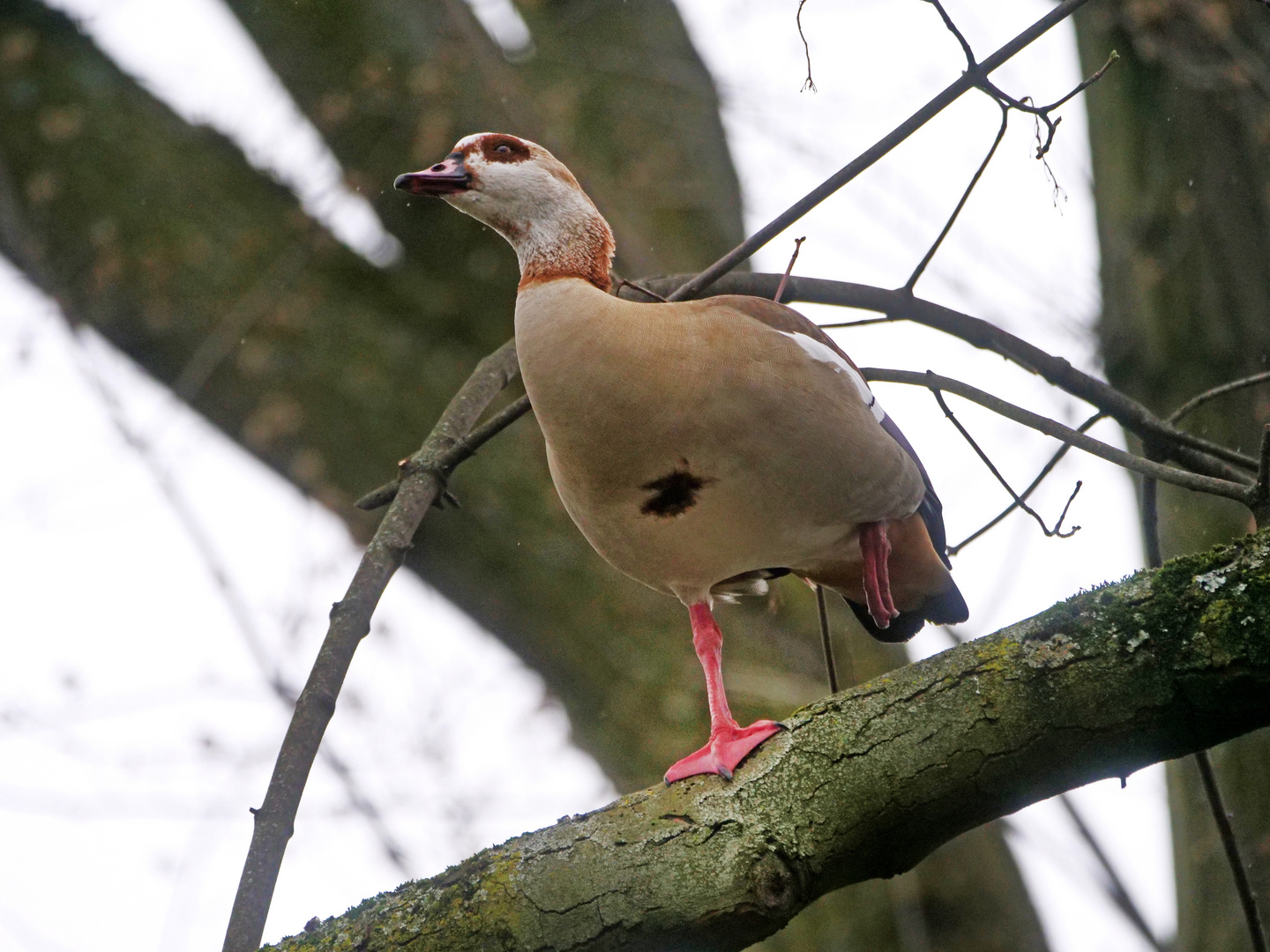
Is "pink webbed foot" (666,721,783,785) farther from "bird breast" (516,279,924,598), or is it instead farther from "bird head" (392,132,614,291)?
"bird head" (392,132,614,291)

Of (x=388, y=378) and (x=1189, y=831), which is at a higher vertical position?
(x=388, y=378)

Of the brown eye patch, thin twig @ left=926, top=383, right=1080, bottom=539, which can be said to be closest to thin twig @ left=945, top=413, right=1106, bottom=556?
thin twig @ left=926, top=383, right=1080, bottom=539

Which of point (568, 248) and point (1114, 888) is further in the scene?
point (1114, 888)

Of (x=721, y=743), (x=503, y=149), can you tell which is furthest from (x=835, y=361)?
(x=503, y=149)

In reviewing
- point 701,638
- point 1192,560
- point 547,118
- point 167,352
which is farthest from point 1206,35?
point 167,352

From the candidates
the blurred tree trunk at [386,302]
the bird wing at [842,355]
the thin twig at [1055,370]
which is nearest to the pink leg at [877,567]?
the bird wing at [842,355]

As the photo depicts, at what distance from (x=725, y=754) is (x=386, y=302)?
353 cm

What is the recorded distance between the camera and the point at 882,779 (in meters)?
1.70

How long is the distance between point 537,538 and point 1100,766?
10.5ft

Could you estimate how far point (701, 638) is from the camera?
2.75m

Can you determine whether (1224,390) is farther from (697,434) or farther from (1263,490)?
(697,434)

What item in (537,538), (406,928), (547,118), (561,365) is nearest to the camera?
(406,928)

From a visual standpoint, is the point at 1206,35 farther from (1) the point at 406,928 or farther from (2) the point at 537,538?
(1) the point at 406,928

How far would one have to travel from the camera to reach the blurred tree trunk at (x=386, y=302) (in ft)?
15.2
